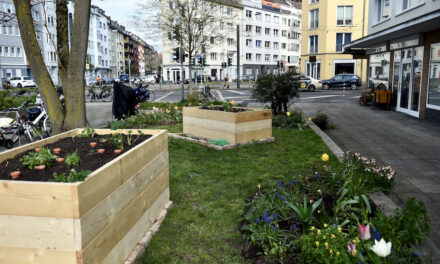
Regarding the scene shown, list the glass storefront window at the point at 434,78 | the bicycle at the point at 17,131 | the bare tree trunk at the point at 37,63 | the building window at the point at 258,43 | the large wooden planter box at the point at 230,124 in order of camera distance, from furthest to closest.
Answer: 1. the building window at the point at 258,43
2. the glass storefront window at the point at 434,78
3. the bicycle at the point at 17,131
4. the large wooden planter box at the point at 230,124
5. the bare tree trunk at the point at 37,63

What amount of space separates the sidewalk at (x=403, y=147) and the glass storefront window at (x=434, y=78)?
79 cm

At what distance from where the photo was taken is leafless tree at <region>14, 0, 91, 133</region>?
5.50 m

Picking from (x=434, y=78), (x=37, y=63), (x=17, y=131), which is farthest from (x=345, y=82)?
(x=37, y=63)

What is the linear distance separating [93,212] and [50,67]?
64.7 metres

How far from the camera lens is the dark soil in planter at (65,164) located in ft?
9.67

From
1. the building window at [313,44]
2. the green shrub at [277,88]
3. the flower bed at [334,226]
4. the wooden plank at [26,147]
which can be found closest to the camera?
the flower bed at [334,226]

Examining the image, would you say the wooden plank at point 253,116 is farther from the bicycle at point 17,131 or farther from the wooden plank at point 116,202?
the bicycle at point 17,131

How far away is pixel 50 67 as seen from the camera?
60562mm

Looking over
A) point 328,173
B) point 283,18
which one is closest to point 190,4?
point 328,173

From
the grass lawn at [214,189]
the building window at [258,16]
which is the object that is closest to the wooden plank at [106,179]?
the grass lawn at [214,189]

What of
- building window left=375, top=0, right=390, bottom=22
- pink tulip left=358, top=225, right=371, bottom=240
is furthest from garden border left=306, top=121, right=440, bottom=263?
building window left=375, top=0, right=390, bottom=22

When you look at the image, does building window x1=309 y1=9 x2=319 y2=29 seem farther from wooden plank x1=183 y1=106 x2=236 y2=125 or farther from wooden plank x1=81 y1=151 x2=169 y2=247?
wooden plank x1=81 y1=151 x2=169 y2=247

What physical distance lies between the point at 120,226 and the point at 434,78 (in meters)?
13.2

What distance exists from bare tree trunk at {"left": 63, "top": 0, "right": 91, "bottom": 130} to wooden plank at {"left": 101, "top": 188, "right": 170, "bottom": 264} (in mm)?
2341
